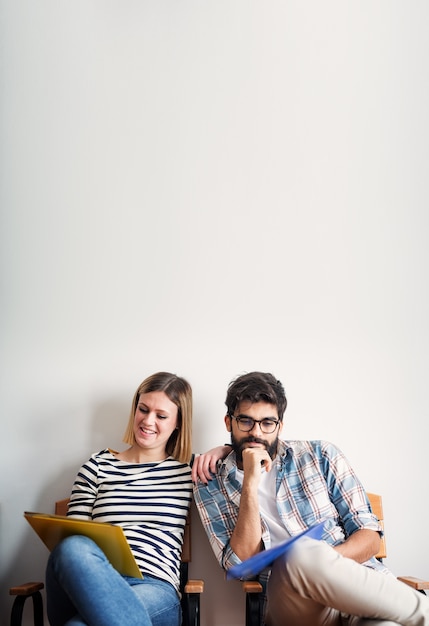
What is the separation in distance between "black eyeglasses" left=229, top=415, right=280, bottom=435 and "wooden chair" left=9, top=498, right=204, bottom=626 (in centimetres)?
40

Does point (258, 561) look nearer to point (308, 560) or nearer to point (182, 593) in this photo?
point (308, 560)

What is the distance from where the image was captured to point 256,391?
6.23ft

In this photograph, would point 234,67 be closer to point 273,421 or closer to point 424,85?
point 424,85

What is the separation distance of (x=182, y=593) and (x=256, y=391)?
0.71 m

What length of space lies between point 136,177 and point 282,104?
0.66 m

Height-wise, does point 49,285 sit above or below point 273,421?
above

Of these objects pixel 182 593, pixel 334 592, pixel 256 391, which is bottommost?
pixel 182 593

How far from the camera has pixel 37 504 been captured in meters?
A: 2.12

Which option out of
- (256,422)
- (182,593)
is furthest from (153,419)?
(182,593)

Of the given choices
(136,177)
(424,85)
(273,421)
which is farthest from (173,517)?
(424,85)

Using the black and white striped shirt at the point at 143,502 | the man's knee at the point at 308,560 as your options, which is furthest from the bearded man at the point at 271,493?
the man's knee at the point at 308,560

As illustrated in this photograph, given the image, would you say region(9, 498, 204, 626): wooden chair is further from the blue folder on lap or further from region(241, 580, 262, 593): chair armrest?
the blue folder on lap

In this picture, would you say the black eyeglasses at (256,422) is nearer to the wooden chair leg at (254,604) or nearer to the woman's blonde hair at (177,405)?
the woman's blonde hair at (177,405)

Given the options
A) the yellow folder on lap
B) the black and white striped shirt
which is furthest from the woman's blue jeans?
the black and white striped shirt
